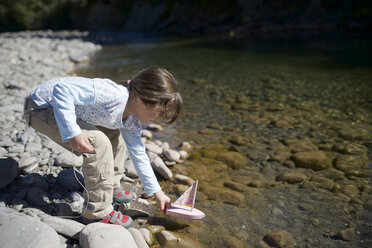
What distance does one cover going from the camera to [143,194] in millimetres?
2748

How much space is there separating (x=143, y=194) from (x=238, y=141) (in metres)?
1.57

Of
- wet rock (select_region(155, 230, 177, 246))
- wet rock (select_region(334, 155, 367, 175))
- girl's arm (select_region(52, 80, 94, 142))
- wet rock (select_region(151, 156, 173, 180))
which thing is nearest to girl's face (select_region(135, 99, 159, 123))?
girl's arm (select_region(52, 80, 94, 142))

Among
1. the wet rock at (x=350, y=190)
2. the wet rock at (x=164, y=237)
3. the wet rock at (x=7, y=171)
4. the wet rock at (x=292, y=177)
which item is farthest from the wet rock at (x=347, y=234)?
the wet rock at (x=7, y=171)

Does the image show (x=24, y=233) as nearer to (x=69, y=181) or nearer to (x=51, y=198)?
(x=51, y=198)

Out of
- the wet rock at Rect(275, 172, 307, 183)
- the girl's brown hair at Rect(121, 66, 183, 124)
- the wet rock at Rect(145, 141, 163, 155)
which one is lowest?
the wet rock at Rect(275, 172, 307, 183)

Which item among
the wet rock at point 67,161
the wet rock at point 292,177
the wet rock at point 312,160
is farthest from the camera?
the wet rock at point 312,160

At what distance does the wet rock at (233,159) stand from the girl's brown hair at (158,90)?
1.39 meters

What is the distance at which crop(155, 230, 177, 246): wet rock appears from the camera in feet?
7.16

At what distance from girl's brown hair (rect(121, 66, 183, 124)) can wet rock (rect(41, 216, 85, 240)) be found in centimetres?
89

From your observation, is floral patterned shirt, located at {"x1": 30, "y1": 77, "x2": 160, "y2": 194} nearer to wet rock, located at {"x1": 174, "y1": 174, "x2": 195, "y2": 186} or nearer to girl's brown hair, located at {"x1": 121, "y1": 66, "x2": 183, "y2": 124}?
girl's brown hair, located at {"x1": 121, "y1": 66, "x2": 183, "y2": 124}

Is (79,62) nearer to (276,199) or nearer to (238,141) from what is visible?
(238,141)

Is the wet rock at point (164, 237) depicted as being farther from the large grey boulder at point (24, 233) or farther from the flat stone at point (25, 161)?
the flat stone at point (25, 161)

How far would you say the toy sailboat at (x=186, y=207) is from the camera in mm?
2219

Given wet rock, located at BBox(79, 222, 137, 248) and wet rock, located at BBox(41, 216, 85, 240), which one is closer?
wet rock, located at BBox(79, 222, 137, 248)
